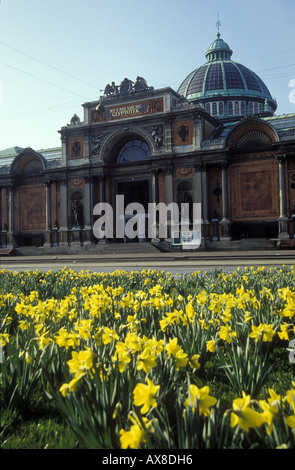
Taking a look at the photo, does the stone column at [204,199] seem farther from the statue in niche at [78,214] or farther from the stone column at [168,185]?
the statue in niche at [78,214]

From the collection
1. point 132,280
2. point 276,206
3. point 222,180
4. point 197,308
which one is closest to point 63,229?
point 222,180

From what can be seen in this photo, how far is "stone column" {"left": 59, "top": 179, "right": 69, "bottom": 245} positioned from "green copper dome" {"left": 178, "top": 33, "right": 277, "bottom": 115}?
19.5 metres

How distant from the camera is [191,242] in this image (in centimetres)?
3766

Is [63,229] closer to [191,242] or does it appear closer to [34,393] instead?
[191,242]

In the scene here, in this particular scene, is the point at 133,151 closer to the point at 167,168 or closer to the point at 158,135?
the point at 158,135

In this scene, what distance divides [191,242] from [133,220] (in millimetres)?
8104

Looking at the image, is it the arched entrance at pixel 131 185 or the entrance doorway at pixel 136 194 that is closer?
the arched entrance at pixel 131 185

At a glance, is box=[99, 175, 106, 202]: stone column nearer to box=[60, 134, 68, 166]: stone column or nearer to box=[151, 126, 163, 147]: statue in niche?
box=[60, 134, 68, 166]: stone column

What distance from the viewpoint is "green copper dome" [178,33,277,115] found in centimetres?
4978

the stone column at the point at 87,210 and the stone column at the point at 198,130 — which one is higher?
the stone column at the point at 198,130

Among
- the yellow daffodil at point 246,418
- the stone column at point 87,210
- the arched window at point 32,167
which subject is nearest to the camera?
the yellow daffodil at point 246,418

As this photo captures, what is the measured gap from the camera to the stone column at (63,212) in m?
43.9

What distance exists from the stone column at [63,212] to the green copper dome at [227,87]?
64.0 feet

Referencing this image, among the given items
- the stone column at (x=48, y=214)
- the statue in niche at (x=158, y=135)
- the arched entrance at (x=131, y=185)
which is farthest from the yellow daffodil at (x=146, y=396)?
the stone column at (x=48, y=214)
